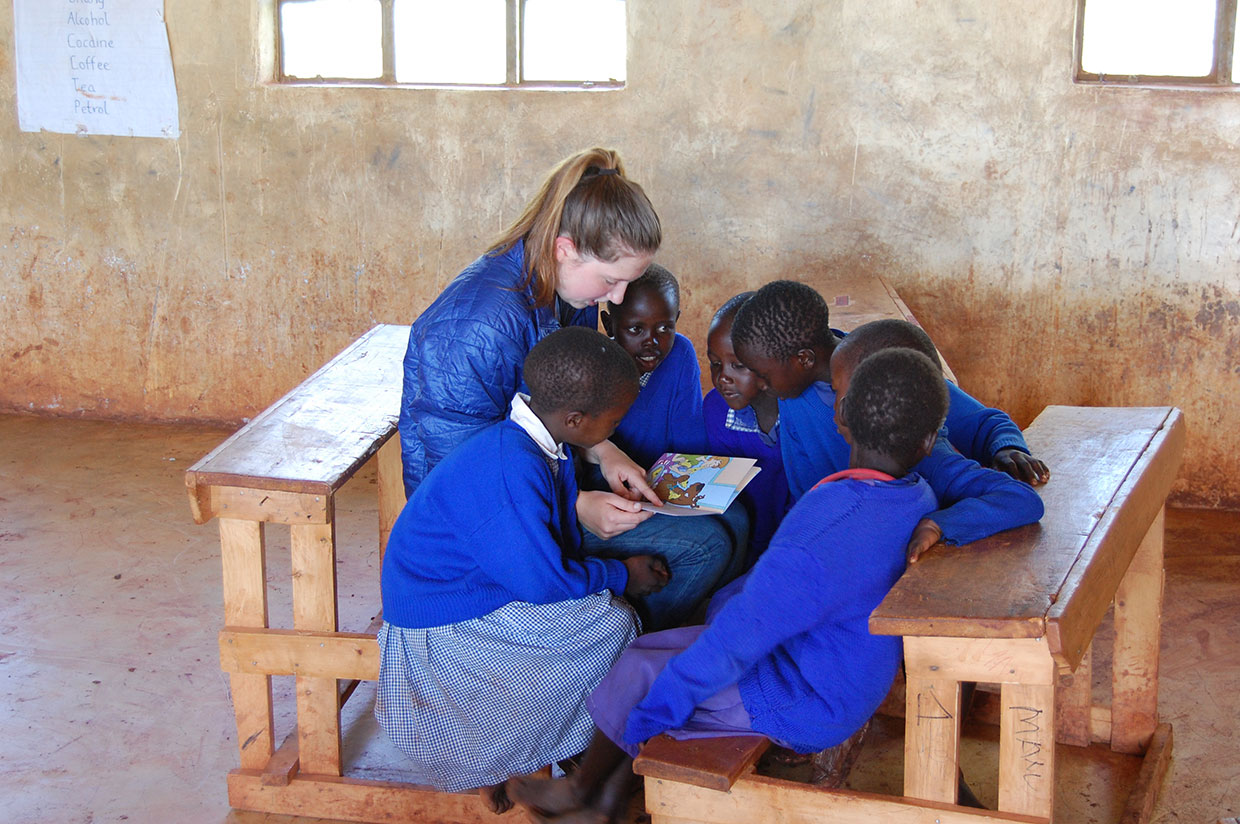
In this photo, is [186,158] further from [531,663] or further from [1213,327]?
[1213,327]

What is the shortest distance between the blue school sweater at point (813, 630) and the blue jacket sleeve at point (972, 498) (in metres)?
0.06

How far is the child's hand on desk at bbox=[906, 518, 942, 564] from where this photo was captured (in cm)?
181

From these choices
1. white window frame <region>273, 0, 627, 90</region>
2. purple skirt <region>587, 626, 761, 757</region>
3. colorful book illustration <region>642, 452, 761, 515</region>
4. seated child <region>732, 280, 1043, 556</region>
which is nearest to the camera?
purple skirt <region>587, 626, 761, 757</region>

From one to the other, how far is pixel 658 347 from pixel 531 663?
2.96 feet

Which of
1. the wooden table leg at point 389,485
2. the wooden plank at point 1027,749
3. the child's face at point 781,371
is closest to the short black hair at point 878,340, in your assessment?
the child's face at point 781,371

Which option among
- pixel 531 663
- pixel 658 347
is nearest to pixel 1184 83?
pixel 658 347

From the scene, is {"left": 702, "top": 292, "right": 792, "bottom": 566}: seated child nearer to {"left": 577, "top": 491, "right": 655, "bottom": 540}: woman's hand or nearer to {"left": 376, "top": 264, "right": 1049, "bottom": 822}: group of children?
{"left": 376, "top": 264, "right": 1049, "bottom": 822}: group of children

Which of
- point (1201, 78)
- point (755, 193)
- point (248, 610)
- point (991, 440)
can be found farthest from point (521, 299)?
point (1201, 78)

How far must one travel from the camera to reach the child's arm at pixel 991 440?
2170 mm

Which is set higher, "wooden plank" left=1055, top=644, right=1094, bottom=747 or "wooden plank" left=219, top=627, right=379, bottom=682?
"wooden plank" left=219, top=627, right=379, bottom=682

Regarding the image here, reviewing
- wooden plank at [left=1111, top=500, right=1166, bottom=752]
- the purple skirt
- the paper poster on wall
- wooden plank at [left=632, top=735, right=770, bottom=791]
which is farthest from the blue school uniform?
the paper poster on wall

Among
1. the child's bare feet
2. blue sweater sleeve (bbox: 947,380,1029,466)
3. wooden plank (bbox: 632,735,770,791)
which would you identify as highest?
blue sweater sleeve (bbox: 947,380,1029,466)

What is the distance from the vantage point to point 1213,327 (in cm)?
426

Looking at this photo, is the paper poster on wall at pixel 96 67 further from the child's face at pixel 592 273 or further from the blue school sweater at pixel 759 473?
the blue school sweater at pixel 759 473
